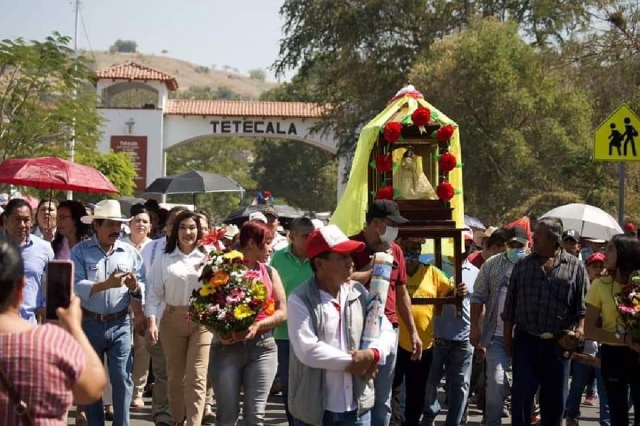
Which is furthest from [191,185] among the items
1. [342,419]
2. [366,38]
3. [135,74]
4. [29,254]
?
[135,74]

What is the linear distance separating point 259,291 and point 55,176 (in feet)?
14.5

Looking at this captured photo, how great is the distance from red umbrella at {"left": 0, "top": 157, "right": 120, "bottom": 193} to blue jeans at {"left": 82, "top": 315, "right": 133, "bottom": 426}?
9.85 ft

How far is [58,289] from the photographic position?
5480mm

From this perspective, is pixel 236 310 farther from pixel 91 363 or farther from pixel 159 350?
pixel 91 363

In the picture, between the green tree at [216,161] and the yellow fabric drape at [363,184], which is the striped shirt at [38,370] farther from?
the green tree at [216,161]

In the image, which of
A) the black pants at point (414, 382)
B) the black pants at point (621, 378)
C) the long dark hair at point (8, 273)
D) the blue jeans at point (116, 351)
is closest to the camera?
the long dark hair at point (8, 273)

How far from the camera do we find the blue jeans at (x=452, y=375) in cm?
1150

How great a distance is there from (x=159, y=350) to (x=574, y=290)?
13.2 ft

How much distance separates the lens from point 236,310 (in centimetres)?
896

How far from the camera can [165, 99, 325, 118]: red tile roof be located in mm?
60000

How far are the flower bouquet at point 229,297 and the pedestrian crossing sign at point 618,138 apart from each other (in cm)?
627

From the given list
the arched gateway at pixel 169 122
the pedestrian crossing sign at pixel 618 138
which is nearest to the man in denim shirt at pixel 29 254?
the pedestrian crossing sign at pixel 618 138

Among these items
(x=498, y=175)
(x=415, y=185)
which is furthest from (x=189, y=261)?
(x=498, y=175)

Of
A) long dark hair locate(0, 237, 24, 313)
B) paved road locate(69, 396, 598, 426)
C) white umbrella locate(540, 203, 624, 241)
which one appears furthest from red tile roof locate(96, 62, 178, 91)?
long dark hair locate(0, 237, 24, 313)
